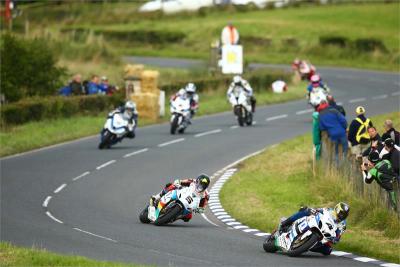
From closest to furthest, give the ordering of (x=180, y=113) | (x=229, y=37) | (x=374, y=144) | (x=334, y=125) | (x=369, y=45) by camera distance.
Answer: (x=374, y=144) → (x=334, y=125) → (x=180, y=113) → (x=229, y=37) → (x=369, y=45)

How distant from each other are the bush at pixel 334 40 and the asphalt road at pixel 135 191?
75.9ft

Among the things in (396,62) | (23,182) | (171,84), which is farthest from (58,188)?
(396,62)

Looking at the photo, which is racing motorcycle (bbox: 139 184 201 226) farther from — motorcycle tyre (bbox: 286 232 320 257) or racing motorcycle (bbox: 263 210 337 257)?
motorcycle tyre (bbox: 286 232 320 257)

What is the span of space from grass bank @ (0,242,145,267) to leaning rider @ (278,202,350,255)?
2.99 m

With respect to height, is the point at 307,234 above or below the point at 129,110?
below

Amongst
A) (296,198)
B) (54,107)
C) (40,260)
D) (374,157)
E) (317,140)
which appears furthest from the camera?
(54,107)

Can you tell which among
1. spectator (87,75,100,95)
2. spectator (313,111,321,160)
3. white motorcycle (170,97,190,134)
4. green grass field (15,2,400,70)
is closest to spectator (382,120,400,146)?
spectator (313,111,321,160)

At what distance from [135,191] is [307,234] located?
9396 mm

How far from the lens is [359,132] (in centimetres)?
2486

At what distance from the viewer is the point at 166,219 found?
21.3 metres

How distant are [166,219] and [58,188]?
6.02 m

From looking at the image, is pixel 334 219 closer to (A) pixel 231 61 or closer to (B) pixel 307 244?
(B) pixel 307 244

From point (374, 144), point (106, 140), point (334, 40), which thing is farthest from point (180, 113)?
point (334, 40)

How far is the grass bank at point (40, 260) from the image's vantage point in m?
15.7
